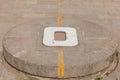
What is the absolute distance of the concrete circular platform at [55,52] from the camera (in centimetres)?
785

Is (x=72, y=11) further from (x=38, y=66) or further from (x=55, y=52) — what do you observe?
(x=38, y=66)

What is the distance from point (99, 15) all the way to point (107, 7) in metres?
1.32

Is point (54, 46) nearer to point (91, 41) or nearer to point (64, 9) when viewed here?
point (91, 41)

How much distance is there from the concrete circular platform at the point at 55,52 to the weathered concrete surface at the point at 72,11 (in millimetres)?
1954

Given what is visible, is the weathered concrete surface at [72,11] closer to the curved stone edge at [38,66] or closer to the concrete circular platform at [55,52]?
the concrete circular platform at [55,52]

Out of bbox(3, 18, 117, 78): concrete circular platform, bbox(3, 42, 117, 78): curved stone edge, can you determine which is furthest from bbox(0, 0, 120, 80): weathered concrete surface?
bbox(3, 42, 117, 78): curved stone edge

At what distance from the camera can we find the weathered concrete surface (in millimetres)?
12023

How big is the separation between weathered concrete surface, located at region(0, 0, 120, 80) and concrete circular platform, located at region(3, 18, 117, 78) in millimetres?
1954

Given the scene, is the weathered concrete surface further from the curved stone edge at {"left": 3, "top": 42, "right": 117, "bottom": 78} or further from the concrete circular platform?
the curved stone edge at {"left": 3, "top": 42, "right": 117, "bottom": 78}

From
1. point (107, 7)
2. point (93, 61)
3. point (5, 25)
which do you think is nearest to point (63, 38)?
point (93, 61)

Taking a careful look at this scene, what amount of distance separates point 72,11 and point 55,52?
5206mm

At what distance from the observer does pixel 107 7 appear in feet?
45.6

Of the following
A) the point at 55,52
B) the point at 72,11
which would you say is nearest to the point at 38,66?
the point at 55,52

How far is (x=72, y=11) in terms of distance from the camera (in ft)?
43.3
